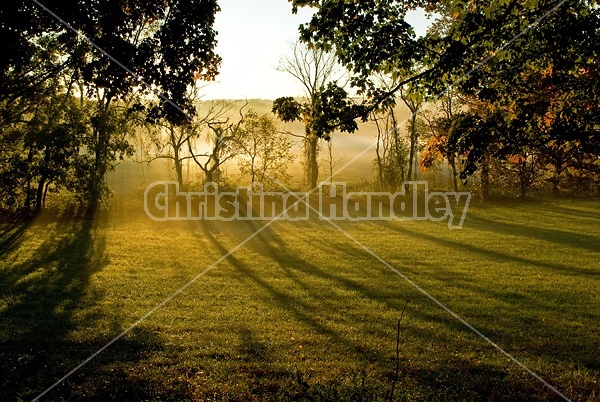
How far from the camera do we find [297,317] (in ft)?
35.9

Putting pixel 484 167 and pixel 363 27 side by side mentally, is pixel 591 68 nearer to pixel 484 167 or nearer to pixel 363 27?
pixel 363 27

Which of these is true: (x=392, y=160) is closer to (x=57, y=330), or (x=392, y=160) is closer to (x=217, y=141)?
(x=217, y=141)

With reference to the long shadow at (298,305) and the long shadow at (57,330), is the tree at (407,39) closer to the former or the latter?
the long shadow at (298,305)

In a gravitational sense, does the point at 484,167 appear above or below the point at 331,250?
above

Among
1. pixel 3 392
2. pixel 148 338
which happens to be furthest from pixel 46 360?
pixel 148 338

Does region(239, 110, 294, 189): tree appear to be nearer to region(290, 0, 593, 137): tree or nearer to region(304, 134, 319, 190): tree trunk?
region(304, 134, 319, 190): tree trunk

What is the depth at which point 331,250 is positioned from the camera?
19609 mm

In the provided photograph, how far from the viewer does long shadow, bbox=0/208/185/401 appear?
706 cm

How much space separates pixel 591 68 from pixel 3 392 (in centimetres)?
1237

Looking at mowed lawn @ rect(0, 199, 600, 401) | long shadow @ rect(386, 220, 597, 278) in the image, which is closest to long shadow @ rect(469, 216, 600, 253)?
Result: mowed lawn @ rect(0, 199, 600, 401)

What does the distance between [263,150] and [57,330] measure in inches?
1174

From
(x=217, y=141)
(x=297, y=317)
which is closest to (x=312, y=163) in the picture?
(x=217, y=141)

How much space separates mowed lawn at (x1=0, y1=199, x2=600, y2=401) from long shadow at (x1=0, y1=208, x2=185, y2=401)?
0.04 meters

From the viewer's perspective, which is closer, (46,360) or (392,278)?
(46,360)
